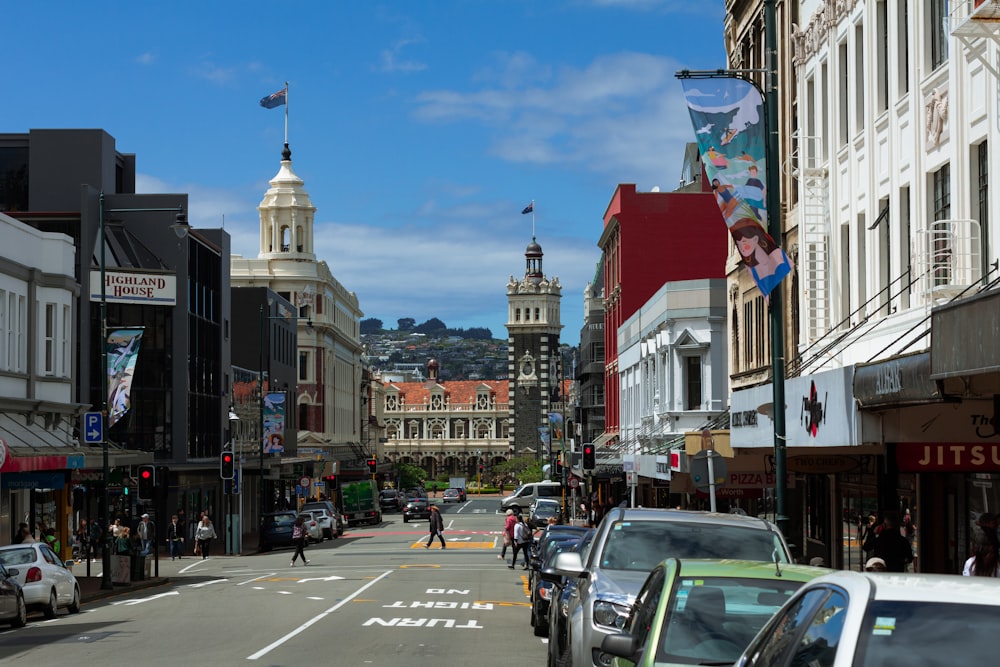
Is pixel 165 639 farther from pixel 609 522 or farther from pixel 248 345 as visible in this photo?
pixel 248 345

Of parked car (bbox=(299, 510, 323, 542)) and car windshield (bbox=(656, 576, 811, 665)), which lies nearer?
car windshield (bbox=(656, 576, 811, 665))

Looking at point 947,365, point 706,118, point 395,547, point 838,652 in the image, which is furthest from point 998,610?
point 395,547

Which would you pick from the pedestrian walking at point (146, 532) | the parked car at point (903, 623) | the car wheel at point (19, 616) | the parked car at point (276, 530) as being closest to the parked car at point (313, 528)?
the parked car at point (276, 530)

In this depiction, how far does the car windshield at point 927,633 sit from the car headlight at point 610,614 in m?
6.72

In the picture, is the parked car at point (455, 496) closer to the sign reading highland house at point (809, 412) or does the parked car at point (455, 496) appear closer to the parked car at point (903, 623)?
the sign reading highland house at point (809, 412)

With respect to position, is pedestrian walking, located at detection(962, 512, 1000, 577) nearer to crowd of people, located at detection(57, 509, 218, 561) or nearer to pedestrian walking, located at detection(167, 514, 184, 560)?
crowd of people, located at detection(57, 509, 218, 561)

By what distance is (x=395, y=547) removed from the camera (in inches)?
2197

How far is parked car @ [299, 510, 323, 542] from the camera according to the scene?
196ft

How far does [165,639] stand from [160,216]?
38.8 m

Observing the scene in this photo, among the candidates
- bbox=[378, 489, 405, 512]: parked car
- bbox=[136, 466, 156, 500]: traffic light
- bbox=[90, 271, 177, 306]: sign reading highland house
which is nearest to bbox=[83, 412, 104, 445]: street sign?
bbox=[136, 466, 156, 500]: traffic light

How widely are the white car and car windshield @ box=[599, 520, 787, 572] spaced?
1397 cm

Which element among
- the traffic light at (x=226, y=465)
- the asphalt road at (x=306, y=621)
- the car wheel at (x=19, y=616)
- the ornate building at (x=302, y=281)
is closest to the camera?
the asphalt road at (x=306, y=621)

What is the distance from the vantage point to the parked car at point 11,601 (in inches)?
904

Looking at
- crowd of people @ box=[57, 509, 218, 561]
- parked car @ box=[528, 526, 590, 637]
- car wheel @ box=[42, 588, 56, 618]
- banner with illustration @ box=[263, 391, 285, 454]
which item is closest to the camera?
parked car @ box=[528, 526, 590, 637]
